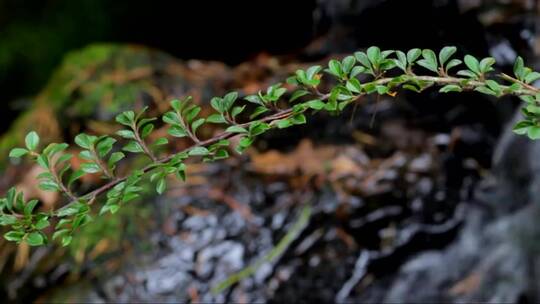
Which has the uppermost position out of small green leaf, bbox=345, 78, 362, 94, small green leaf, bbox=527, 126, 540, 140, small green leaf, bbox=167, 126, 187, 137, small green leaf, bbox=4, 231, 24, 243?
small green leaf, bbox=345, 78, 362, 94

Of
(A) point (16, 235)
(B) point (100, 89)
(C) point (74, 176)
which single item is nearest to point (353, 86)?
(C) point (74, 176)

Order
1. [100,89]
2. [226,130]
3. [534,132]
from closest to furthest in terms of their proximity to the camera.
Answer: [534,132], [226,130], [100,89]

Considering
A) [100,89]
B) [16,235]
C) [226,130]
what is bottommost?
[100,89]

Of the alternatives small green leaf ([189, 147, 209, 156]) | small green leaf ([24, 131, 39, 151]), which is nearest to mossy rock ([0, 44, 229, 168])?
small green leaf ([24, 131, 39, 151])

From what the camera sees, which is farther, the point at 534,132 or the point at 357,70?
the point at 357,70

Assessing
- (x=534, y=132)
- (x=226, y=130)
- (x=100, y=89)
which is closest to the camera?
(x=534, y=132)

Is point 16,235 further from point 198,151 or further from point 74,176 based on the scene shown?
point 198,151

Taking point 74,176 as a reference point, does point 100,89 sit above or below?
below

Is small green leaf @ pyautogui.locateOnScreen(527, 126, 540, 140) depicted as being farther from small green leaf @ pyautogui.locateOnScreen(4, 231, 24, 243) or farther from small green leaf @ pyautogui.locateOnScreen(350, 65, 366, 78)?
small green leaf @ pyautogui.locateOnScreen(4, 231, 24, 243)

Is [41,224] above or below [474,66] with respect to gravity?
below

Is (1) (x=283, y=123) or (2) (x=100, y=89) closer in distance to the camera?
(1) (x=283, y=123)

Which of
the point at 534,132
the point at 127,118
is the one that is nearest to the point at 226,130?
the point at 127,118

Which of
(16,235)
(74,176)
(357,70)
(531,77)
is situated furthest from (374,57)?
(16,235)

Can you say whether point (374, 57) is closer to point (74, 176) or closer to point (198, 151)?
point (198, 151)
